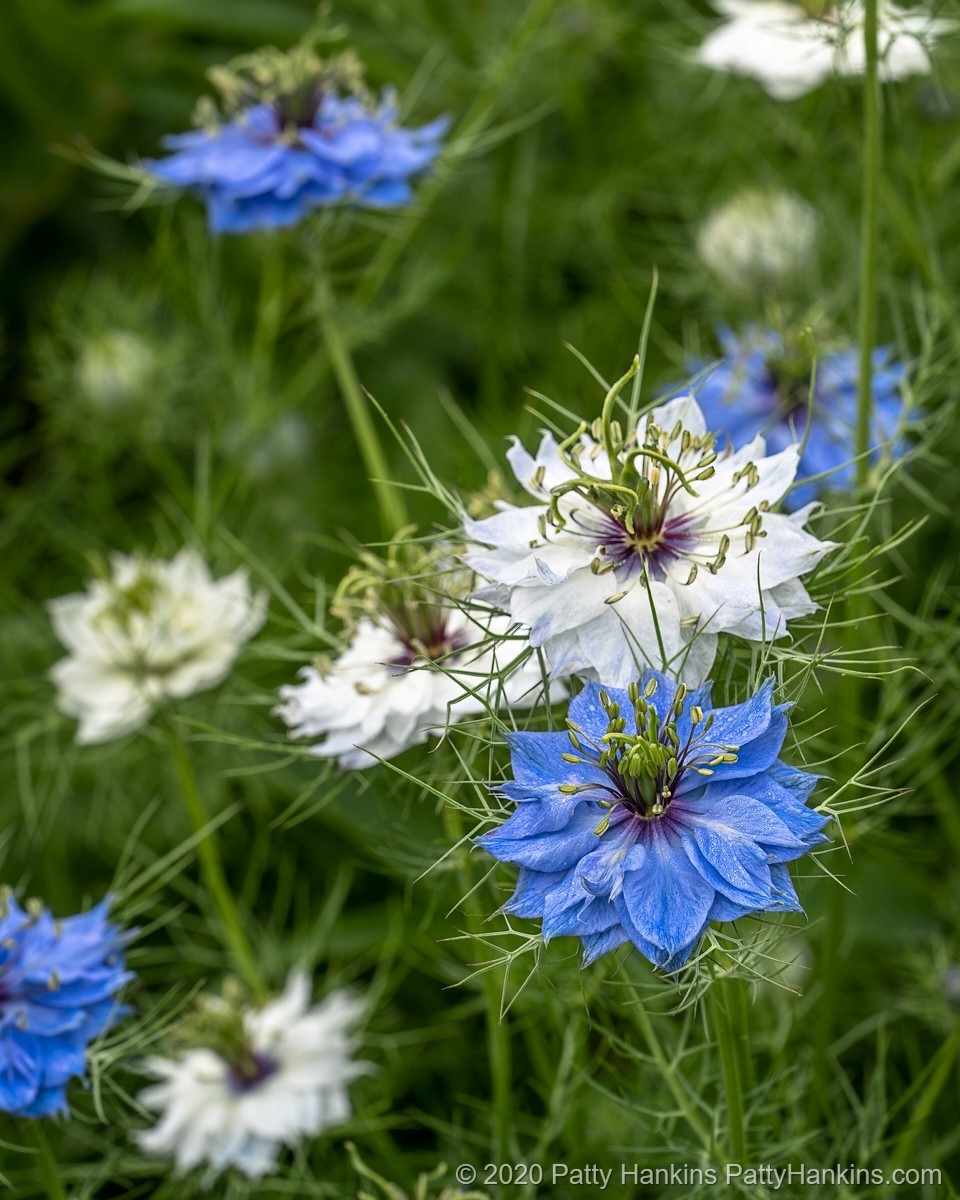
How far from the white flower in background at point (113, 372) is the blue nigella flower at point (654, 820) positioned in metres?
1.09

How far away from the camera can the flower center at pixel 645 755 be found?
0.68m

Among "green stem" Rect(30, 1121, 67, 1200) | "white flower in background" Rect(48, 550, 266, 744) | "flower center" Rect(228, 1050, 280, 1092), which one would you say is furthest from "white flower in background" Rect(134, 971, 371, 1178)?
"white flower in background" Rect(48, 550, 266, 744)

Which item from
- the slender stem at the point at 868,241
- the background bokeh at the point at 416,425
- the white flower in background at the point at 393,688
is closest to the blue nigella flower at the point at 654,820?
the white flower in background at the point at 393,688

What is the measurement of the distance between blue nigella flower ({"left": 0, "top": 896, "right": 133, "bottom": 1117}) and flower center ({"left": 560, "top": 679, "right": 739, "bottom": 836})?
383 mm

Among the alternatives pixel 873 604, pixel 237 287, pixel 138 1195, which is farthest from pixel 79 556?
pixel 873 604

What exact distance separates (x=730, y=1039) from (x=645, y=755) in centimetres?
20

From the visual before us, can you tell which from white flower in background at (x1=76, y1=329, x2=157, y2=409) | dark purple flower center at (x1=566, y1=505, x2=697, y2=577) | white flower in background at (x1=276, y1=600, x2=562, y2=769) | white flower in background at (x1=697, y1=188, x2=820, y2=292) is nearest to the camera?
dark purple flower center at (x1=566, y1=505, x2=697, y2=577)

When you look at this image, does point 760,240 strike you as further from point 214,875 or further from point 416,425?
point 214,875

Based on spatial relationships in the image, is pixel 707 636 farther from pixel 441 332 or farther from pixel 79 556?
pixel 441 332

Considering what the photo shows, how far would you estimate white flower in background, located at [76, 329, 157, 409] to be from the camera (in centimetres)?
167

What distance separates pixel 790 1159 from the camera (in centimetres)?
102

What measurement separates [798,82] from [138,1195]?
1.26 meters

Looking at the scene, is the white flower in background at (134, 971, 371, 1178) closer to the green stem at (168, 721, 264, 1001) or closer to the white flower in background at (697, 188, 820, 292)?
the green stem at (168, 721, 264, 1001)

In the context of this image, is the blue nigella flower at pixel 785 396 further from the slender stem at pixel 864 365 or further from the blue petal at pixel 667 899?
the blue petal at pixel 667 899
